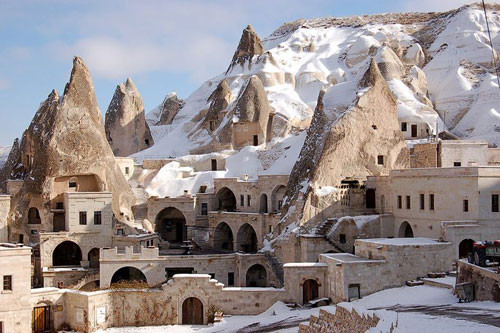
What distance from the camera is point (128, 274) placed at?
42.1 meters

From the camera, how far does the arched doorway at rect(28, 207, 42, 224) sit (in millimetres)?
46438

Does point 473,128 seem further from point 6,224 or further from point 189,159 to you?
point 6,224

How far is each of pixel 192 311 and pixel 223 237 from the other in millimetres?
17250

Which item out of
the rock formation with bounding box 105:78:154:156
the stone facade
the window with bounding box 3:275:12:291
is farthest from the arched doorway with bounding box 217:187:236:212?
the window with bounding box 3:275:12:291

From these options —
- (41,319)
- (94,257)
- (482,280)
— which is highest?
(482,280)

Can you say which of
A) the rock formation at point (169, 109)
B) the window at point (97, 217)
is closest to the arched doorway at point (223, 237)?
the window at point (97, 217)

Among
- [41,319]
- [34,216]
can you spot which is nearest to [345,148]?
[41,319]

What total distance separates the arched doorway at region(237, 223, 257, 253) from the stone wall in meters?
25.6

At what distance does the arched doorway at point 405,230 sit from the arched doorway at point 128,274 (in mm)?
17324

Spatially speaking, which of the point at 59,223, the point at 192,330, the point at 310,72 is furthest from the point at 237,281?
the point at 310,72

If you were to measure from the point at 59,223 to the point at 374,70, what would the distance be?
85.2 ft

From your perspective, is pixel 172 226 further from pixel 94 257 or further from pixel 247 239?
pixel 94 257

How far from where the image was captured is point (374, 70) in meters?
43.9

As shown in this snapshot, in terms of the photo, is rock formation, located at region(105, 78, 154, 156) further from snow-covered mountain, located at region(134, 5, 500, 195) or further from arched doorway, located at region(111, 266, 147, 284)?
arched doorway, located at region(111, 266, 147, 284)
